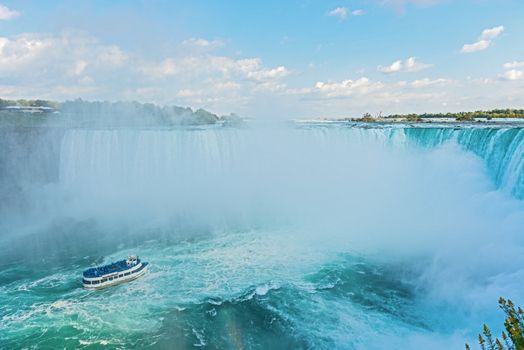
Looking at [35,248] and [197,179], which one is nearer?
[35,248]

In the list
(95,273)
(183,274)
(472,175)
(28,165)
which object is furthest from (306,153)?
(28,165)

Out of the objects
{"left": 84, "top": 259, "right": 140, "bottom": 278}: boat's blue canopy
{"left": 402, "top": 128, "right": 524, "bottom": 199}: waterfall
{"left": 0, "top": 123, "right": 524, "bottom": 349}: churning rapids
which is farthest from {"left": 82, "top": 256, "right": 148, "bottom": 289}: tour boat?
{"left": 402, "top": 128, "right": 524, "bottom": 199}: waterfall

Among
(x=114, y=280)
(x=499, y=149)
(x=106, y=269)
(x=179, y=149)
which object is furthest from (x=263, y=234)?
(x=499, y=149)

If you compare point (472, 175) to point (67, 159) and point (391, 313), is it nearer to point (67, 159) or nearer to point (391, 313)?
point (391, 313)

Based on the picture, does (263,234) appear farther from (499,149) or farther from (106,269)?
(499,149)

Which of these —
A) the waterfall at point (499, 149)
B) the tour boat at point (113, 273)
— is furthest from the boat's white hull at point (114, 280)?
the waterfall at point (499, 149)

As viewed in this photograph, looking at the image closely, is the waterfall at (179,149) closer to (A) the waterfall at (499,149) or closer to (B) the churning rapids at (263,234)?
(B) the churning rapids at (263,234)
